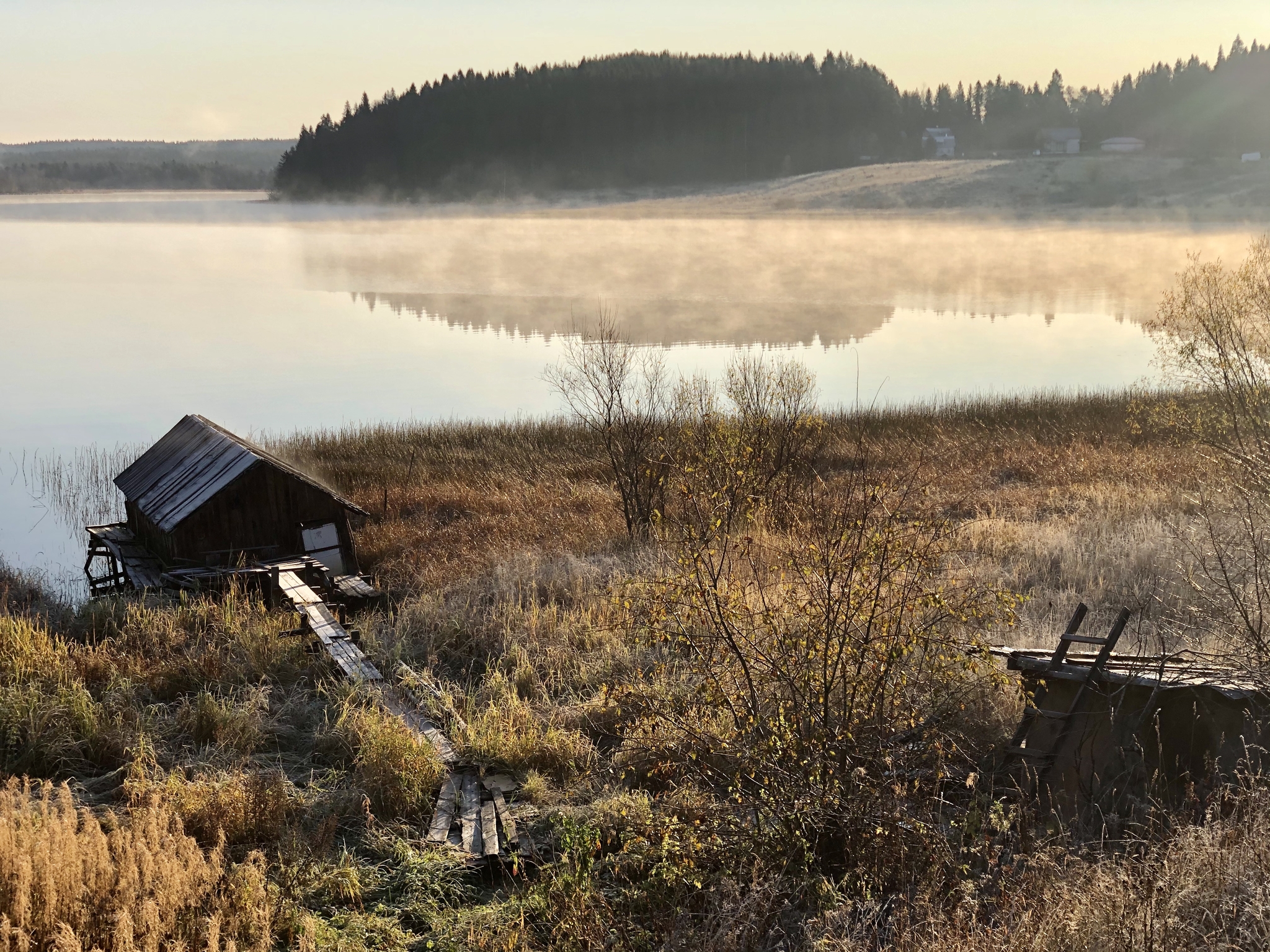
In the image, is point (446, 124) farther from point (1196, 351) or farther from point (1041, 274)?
point (1196, 351)

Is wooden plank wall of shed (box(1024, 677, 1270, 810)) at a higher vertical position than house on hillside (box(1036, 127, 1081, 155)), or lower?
lower

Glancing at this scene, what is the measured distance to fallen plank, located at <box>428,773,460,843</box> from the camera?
7.44 metres

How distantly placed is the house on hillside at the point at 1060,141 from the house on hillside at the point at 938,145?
40.8ft

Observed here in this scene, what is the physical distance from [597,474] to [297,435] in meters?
9.75

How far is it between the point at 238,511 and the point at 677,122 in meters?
123

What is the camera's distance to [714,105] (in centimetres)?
12850

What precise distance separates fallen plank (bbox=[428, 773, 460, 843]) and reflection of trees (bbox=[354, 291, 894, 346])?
49.7 m

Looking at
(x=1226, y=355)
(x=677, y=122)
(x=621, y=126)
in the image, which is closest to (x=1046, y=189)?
(x=677, y=122)

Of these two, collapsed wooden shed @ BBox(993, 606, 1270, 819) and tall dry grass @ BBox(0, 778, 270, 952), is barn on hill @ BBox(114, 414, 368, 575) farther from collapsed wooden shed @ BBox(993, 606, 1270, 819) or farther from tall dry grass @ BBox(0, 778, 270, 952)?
collapsed wooden shed @ BBox(993, 606, 1270, 819)

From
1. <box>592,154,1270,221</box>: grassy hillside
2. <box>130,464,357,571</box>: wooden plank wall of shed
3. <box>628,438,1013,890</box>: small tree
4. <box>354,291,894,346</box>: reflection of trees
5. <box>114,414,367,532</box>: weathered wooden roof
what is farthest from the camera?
<box>592,154,1270,221</box>: grassy hillside

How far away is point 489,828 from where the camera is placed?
7.46 metres

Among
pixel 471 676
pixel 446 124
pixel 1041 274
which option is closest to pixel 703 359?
pixel 471 676

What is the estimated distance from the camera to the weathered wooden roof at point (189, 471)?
48.4ft

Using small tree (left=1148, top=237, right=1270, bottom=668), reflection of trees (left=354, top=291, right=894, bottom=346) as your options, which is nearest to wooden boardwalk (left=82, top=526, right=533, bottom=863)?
small tree (left=1148, top=237, right=1270, bottom=668)
